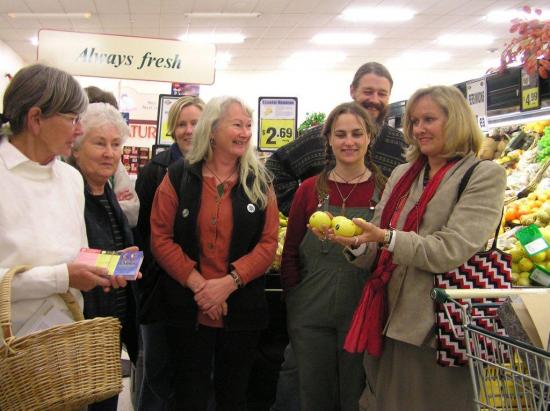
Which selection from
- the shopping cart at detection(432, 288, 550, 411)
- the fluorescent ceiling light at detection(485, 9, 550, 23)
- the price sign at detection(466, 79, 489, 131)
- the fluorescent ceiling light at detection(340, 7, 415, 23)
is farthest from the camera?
the fluorescent ceiling light at detection(485, 9, 550, 23)

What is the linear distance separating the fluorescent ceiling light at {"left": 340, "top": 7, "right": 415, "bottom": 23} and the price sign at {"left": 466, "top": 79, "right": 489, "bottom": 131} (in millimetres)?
5001

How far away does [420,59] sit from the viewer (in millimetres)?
12492

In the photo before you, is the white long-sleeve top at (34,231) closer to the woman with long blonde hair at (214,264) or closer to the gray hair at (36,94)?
the gray hair at (36,94)

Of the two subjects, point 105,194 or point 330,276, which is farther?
point 330,276

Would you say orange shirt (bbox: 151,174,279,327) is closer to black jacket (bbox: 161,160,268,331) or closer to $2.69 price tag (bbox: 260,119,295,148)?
black jacket (bbox: 161,160,268,331)

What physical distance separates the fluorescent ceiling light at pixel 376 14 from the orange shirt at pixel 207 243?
23.9 ft

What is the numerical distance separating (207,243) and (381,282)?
0.77 metres

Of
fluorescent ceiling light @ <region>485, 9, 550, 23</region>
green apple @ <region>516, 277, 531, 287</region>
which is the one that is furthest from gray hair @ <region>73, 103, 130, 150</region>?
fluorescent ceiling light @ <region>485, 9, 550, 23</region>

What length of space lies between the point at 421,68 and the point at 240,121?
40.7 feet

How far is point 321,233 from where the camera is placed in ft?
6.52

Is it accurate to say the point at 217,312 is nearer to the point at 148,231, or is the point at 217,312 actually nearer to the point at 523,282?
the point at 148,231

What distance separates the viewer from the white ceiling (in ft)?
27.5

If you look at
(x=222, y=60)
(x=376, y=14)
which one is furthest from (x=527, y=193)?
(x=222, y=60)

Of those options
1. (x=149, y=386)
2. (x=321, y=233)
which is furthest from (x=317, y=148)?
(x=149, y=386)
